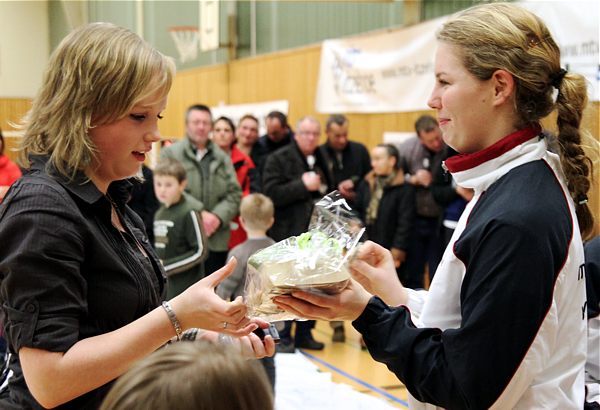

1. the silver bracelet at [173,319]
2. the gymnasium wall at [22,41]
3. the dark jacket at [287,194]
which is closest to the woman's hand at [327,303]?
the silver bracelet at [173,319]

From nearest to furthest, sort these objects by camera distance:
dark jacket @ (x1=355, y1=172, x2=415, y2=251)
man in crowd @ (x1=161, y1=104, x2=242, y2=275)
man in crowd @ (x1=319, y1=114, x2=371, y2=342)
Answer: man in crowd @ (x1=161, y1=104, x2=242, y2=275) < dark jacket @ (x1=355, y1=172, x2=415, y2=251) < man in crowd @ (x1=319, y1=114, x2=371, y2=342)

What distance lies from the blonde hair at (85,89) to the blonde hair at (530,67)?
27.0 inches

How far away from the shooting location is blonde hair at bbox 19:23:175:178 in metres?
1.49

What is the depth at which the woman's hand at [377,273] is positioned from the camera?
5.63 feet

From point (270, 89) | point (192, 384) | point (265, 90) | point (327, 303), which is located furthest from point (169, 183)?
point (265, 90)

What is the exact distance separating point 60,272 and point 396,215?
4769 millimetres

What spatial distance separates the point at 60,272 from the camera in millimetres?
1371

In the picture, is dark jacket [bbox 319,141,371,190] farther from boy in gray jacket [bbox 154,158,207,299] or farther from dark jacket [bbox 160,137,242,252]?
boy in gray jacket [bbox 154,158,207,299]

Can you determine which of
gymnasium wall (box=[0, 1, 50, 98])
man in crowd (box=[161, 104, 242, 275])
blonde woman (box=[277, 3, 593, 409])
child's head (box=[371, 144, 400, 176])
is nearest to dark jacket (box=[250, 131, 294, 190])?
man in crowd (box=[161, 104, 242, 275])

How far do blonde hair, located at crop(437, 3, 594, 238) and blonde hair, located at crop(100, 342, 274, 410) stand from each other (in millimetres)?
859

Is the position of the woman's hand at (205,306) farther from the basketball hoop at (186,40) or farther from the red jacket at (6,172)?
the basketball hoop at (186,40)

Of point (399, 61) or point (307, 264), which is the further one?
point (399, 61)

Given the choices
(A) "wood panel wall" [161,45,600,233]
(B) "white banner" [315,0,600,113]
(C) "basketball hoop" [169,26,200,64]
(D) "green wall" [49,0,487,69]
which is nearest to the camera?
(B) "white banner" [315,0,600,113]

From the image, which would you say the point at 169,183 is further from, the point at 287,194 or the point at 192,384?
the point at 192,384
